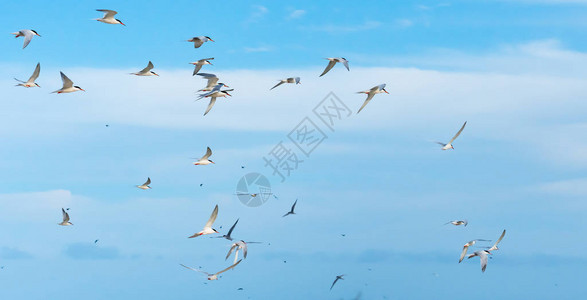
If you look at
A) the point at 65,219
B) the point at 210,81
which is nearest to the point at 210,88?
the point at 210,81

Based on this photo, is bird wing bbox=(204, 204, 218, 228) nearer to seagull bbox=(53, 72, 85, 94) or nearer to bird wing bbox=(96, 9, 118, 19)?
seagull bbox=(53, 72, 85, 94)

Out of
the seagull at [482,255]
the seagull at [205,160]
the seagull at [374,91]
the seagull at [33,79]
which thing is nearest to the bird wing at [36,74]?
the seagull at [33,79]

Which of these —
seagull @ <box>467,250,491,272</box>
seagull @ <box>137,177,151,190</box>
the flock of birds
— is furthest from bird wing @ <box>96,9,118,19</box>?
seagull @ <box>467,250,491,272</box>

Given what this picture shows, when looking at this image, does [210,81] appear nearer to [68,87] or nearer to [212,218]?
[68,87]

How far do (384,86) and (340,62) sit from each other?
3721 mm

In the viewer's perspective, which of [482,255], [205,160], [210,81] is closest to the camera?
[482,255]

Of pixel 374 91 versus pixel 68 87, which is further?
pixel 374 91

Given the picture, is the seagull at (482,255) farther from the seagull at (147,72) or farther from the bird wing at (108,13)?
the bird wing at (108,13)

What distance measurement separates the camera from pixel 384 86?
55.8 meters

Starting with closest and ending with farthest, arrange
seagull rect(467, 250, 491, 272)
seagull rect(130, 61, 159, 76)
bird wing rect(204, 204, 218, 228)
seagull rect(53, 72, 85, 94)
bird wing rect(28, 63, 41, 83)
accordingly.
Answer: bird wing rect(204, 204, 218, 228)
seagull rect(53, 72, 85, 94)
seagull rect(467, 250, 491, 272)
bird wing rect(28, 63, 41, 83)
seagull rect(130, 61, 159, 76)

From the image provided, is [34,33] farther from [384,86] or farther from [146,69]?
[384,86]

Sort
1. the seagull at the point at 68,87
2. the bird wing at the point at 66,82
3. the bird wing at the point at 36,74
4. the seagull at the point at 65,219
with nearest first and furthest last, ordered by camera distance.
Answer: the bird wing at the point at 66,82 → the seagull at the point at 68,87 → the bird wing at the point at 36,74 → the seagull at the point at 65,219

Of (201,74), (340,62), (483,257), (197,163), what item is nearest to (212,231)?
(197,163)

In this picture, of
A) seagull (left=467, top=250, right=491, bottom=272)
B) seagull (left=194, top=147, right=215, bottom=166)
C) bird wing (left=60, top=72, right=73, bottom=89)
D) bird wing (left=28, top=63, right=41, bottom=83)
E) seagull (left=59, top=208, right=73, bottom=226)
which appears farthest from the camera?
seagull (left=59, top=208, right=73, bottom=226)
